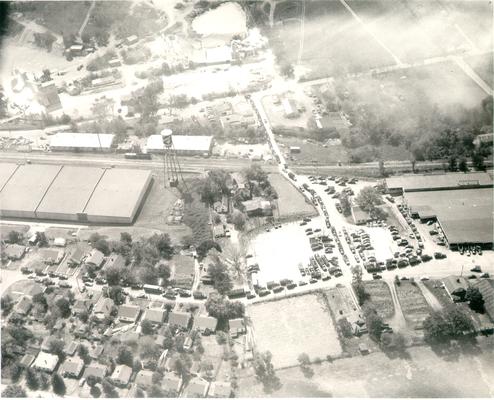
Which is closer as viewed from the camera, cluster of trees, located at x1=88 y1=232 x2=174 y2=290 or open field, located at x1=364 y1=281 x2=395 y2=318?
open field, located at x1=364 y1=281 x2=395 y2=318

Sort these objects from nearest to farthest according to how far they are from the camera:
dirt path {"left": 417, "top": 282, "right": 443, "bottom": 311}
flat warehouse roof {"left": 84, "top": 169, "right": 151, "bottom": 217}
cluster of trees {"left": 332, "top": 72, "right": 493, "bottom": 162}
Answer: dirt path {"left": 417, "top": 282, "right": 443, "bottom": 311} → flat warehouse roof {"left": 84, "top": 169, "right": 151, "bottom": 217} → cluster of trees {"left": 332, "top": 72, "right": 493, "bottom": 162}

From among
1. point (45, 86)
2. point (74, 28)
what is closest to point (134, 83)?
point (45, 86)

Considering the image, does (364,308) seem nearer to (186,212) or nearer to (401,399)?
(401,399)

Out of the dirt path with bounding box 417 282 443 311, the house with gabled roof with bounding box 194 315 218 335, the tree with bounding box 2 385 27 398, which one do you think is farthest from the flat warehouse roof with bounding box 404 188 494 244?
the tree with bounding box 2 385 27 398

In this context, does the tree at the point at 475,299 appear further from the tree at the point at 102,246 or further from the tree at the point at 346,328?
the tree at the point at 102,246

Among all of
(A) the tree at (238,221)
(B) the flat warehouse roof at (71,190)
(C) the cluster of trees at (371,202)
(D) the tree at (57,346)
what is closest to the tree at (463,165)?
(C) the cluster of trees at (371,202)

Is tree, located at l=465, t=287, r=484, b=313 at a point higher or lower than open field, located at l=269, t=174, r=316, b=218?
lower

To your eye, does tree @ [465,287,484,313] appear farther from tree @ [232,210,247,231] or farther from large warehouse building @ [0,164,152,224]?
large warehouse building @ [0,164,152,224]

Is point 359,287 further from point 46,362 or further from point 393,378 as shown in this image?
point 46,362

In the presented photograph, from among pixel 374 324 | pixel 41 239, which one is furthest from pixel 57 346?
pixel 374 324
